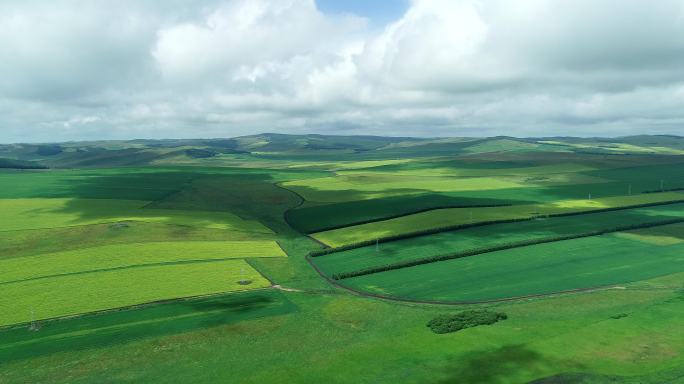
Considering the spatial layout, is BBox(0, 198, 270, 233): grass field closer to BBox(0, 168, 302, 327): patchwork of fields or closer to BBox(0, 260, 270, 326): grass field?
BBox(0, 168, 302, 327): patchwork of fields

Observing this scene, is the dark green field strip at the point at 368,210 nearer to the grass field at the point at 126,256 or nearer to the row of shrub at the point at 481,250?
the grass field at the point at 126,256

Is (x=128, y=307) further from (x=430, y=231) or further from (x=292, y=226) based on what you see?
(x=430, y=231)

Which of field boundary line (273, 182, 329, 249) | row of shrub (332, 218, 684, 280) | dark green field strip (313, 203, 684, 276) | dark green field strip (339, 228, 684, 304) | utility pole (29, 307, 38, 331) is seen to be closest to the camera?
utility pole (29, 307, 38, 331)

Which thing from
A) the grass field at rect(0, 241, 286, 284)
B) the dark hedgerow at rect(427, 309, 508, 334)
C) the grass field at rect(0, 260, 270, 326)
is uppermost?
the grass field at rect(0, 241, 286, 284)

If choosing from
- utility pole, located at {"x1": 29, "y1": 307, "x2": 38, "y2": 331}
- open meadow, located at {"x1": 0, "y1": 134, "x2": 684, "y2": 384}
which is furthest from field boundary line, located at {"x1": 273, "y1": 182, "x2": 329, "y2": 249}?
utility pole, located at {"x1": 29, "y1": 307, "x2": 38, "y2": 331}

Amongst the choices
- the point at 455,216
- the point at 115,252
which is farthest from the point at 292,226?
the point at 115,252
